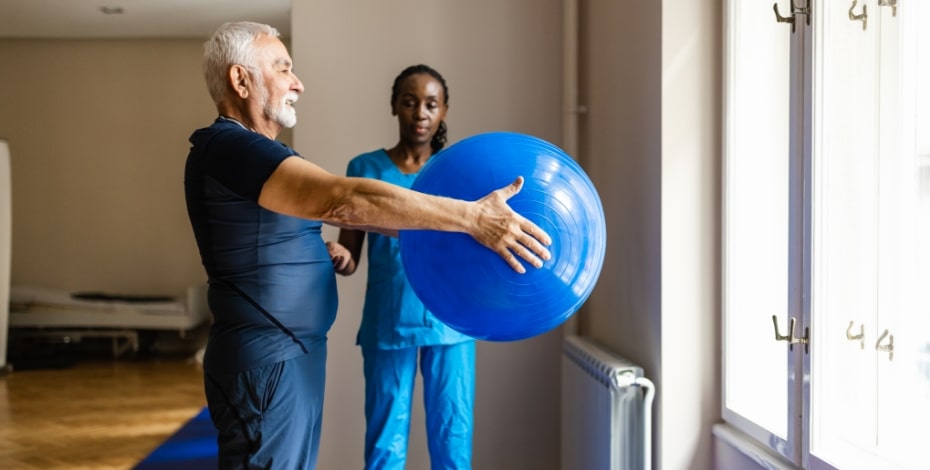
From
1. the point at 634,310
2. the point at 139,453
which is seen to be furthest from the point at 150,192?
the point at 634,310

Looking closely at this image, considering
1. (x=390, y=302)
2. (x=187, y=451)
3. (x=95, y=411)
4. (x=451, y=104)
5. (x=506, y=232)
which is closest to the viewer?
→ (x=506, y=232)

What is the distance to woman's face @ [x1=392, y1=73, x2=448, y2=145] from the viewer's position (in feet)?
7.91

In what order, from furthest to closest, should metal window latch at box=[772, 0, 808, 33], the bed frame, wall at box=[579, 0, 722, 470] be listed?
the bed frame, wall at box=[579, 0, 722, 470], metal window latch at box=[772, 0, 808, 33]

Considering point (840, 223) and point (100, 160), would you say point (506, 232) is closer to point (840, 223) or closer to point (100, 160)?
point (840, 223)

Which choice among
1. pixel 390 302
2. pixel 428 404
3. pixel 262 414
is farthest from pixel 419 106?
pixel 262 414

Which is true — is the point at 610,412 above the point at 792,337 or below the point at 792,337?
below

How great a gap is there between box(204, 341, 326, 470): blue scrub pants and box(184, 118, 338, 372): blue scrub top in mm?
26

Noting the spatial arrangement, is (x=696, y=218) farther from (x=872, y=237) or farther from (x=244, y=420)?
(x=244, y=420)

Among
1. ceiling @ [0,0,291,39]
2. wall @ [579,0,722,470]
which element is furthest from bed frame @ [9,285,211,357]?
wall @ [579,0,722,470]

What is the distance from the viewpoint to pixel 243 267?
5.22ft

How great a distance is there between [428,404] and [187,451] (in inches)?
78.0

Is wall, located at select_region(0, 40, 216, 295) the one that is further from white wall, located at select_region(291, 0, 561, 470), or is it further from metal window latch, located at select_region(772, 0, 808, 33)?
metal window latch, located at select_region(772, 0, 808, 33)

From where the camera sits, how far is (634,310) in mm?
2434

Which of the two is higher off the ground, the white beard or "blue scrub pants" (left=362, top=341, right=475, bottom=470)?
the white beard
